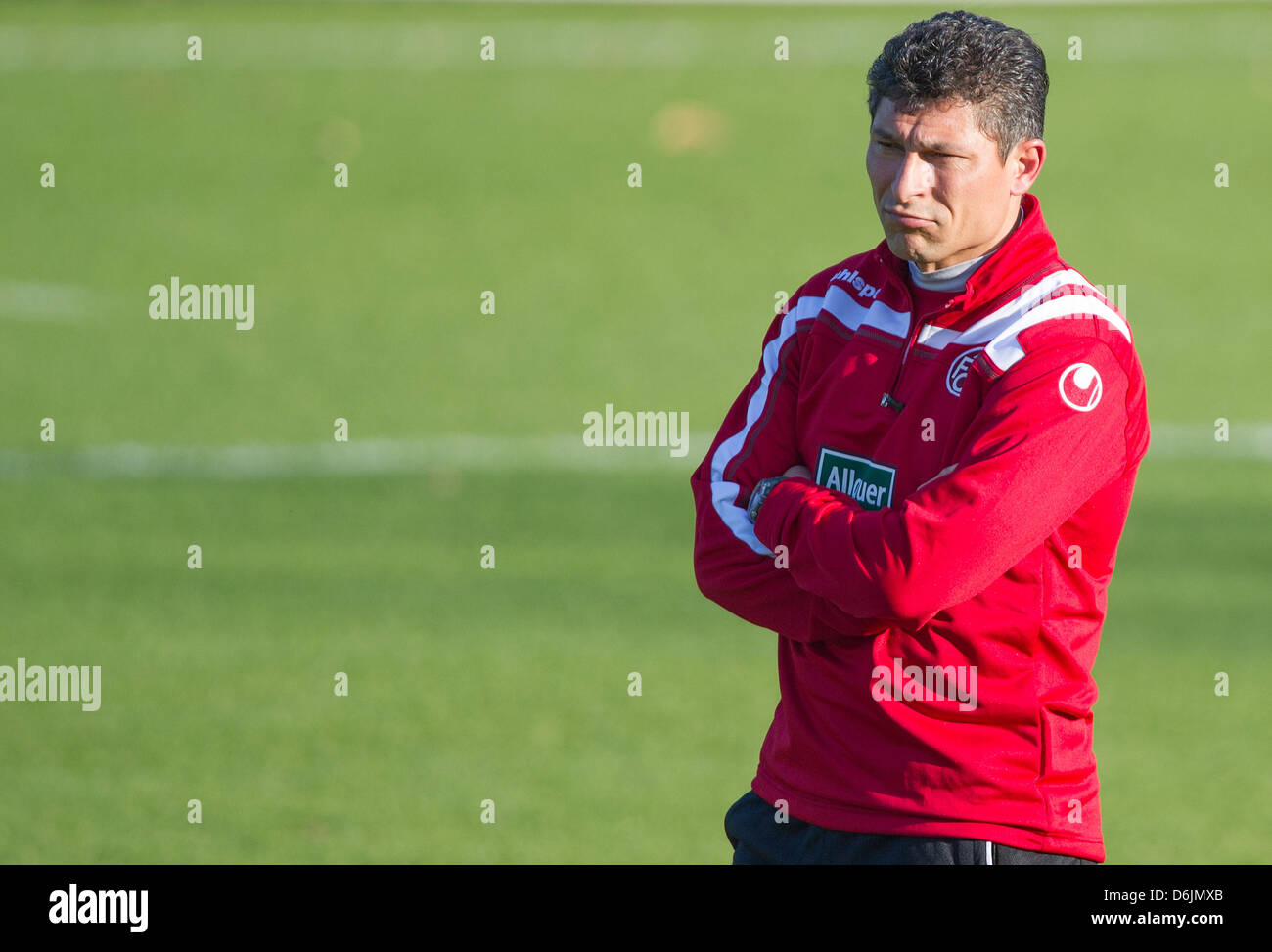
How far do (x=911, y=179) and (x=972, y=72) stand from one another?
0.67 ft

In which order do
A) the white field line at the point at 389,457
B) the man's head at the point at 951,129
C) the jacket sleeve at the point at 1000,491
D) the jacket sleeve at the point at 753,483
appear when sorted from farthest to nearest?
the white field line at the point at 389,457 < the jacket sleeve at the point at 753,483 < the man's head at the point at 951,129 < the jacket sleeve at the point at 1000,491

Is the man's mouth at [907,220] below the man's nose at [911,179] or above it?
below

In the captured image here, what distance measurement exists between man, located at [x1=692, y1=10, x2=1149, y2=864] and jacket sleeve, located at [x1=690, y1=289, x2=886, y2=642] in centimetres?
6

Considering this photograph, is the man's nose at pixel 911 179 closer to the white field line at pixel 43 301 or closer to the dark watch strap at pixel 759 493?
the dark watch strap at pixel 759 493

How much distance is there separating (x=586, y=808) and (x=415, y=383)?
239 inches

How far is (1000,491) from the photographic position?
304 cm

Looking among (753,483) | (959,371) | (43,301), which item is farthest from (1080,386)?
(43,301)

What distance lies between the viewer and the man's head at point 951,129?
3146 mm

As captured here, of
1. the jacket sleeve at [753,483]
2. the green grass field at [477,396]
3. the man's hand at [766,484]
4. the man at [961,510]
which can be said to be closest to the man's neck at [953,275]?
the man at [961,510]

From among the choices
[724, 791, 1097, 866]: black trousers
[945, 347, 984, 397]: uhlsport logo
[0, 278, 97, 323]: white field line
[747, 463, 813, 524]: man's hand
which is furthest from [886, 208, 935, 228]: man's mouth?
[0, 278, 97, 323]: white field line

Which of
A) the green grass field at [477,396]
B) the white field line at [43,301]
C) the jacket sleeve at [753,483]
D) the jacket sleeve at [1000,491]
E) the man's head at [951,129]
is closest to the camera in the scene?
the jacket sleeve at [1000,491]

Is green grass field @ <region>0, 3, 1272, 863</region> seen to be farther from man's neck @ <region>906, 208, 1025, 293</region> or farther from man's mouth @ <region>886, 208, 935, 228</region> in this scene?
man's mouth @ <region>886, 208, 935, 228</region>

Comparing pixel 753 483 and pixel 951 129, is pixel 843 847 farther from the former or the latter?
pixel 951 129
